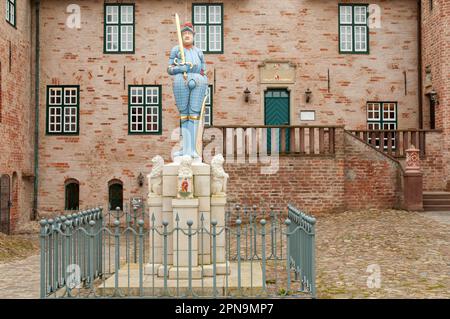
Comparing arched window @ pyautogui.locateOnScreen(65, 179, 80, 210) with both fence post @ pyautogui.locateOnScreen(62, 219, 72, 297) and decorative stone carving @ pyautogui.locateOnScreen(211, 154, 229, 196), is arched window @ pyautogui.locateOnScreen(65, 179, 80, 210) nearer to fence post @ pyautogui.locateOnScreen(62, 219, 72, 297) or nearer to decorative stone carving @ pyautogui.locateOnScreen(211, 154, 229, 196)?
fence post @ pyautogui.locateOnScreen(62, 219, 72, 297)

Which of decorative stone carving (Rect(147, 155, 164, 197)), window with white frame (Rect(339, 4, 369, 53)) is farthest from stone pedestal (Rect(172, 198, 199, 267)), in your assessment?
window with white frame (Rect(339, 4, 369, 53))

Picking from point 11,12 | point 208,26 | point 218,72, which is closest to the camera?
point 11,12

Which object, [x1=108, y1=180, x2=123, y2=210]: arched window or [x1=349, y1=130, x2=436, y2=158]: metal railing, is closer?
[x1=349, y1=130, x2=436, y2=158]: metal railing

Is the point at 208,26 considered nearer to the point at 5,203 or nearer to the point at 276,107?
the point at 276,107

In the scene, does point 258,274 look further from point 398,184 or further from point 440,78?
point 440,78

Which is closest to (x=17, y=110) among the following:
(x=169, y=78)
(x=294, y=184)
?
(x=169, y=78)

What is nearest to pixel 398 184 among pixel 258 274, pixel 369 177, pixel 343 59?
pixel 369 177

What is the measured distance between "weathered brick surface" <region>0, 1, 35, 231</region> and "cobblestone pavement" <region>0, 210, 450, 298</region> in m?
6.34

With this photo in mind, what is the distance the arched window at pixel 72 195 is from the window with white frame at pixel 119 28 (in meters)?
4.90

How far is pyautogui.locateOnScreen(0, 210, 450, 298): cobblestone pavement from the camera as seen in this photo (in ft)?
26.7

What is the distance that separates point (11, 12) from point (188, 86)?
11.6 m

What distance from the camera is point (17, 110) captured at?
17844 mm

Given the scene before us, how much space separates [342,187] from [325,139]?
2034mm

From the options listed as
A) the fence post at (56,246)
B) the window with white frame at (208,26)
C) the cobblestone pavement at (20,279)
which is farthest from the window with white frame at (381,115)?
the fence post at (56,246)
